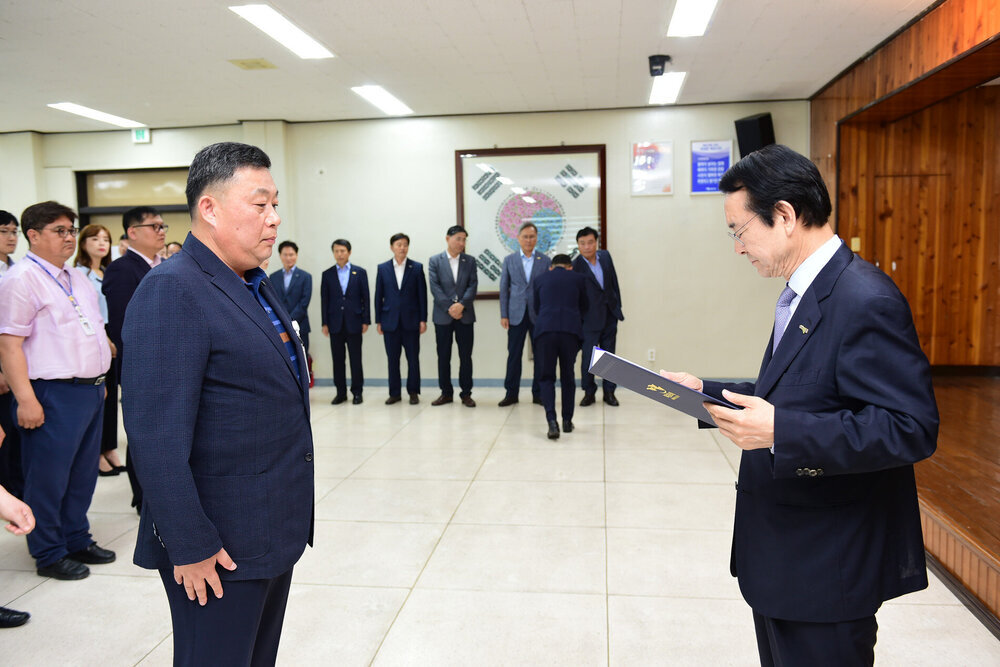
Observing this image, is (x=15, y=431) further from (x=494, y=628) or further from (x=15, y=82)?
(x=15, y=82)

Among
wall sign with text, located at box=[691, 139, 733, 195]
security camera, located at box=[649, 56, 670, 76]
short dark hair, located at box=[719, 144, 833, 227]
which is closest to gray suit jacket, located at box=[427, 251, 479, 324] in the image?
security camera, located at box=[649, 56, 670, 76]

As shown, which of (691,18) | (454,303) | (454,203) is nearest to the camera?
(691,18)

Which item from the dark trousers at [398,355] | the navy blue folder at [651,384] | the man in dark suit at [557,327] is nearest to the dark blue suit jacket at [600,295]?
the man in dark suit at [557,327]

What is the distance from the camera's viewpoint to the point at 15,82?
19.6 ft

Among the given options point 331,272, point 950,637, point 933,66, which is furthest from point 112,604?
point 933,66

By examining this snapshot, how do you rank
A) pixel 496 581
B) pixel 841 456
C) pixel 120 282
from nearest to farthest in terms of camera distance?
pixel 841 456 < pixel 496 581 < pixel 120 282

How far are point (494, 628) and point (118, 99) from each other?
21.2 ft

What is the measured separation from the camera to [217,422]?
4.47ft

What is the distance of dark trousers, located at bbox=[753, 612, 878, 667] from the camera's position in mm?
1295

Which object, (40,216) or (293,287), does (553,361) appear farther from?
(40,216)

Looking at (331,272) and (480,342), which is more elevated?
(331,272)

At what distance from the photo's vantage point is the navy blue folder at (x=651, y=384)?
1.30 meters

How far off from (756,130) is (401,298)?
3.97 meters

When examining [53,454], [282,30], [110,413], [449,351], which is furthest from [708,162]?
[53,454]
